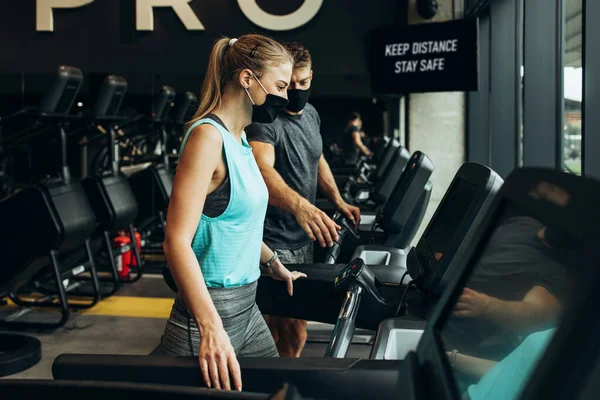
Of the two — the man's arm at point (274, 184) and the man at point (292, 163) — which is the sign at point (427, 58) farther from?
the man's arm at point (274, 184)

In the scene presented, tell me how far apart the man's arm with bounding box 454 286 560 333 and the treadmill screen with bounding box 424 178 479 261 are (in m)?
0.61

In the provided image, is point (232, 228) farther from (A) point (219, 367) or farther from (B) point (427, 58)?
(B) point (427, 58)

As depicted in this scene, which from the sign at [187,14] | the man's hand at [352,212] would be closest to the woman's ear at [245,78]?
the man's hand at [352,212]

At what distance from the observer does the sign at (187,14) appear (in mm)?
6863

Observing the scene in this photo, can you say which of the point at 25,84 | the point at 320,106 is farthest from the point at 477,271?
the point at 320,106

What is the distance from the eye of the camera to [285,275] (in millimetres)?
2023

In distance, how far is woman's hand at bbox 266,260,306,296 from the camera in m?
2.02

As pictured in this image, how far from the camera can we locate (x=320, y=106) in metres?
9.22

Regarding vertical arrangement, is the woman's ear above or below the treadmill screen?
above

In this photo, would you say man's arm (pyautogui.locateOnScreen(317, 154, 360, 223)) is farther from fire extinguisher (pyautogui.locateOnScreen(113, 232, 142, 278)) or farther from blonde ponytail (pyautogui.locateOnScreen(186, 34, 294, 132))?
fire extinguisher (pyautogui.locateOnScreen(113, 232, 142, 278))

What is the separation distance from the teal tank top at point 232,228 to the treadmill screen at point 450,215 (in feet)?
1.42

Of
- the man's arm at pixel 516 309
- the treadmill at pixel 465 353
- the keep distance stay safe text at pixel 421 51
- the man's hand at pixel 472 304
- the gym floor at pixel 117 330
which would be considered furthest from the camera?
the keep distance stay safe text at pixel 421 51

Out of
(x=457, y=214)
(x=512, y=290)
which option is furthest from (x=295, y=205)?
(x=512, y=290)

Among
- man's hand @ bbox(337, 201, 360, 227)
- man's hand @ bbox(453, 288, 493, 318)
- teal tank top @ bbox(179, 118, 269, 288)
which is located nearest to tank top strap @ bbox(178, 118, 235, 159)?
teal tank top @ bbox(179, 118, 269, 288)
